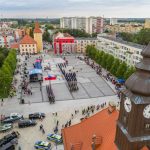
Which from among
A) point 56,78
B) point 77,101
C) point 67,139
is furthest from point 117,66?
point 67,139

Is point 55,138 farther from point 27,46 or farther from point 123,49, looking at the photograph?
point 27,46

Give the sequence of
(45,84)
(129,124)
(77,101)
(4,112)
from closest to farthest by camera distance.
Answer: (129,124)
(4,112)
(77,101)
(45,84)

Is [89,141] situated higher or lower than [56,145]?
higher

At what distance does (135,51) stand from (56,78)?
28.6 meters

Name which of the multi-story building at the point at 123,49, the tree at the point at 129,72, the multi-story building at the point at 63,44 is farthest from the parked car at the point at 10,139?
the multi-story building at the point at 63,44

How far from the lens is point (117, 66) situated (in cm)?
7112

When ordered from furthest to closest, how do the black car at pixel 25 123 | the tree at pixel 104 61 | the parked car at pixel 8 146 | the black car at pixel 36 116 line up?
the tree at pixel 104 61 → the black car at pixel 36 116 → the black car at pixel 25 123 → the parked car at pixel 8 146

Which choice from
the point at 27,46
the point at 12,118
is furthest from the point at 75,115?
the point at 27,46

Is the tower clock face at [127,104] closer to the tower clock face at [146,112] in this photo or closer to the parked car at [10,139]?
the tower clock face at [146,112]

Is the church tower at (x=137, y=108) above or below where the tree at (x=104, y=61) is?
above

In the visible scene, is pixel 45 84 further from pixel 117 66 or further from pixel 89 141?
pixel 89 141

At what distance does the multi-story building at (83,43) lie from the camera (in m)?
123

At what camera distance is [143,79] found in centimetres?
1361

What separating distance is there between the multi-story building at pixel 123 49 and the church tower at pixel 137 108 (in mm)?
59130
